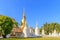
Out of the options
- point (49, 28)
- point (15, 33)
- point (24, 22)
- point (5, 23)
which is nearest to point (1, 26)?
point (5, 23)

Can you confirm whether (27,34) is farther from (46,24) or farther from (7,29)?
(46,24)

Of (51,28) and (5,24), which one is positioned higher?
(5,24)

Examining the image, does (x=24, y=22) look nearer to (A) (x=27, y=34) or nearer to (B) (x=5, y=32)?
(A) (x=27, y=34)

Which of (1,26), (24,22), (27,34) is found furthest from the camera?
(24,22)

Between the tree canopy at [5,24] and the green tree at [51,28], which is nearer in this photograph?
the tree canopy at [5,24]

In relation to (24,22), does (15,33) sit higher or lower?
lower

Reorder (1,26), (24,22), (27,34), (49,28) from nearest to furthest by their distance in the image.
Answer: (1,26), (27,34), (24,22), (49,28)

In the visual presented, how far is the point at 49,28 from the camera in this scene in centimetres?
8319

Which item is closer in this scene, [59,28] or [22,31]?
[22,31]

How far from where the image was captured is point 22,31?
2121 inches

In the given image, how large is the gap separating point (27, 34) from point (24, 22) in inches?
293

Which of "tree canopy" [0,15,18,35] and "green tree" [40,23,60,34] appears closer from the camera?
"tree canopy" [0,15,18,35]

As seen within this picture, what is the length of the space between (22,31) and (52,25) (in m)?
33.8

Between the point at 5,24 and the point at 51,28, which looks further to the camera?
the point at 51,28
